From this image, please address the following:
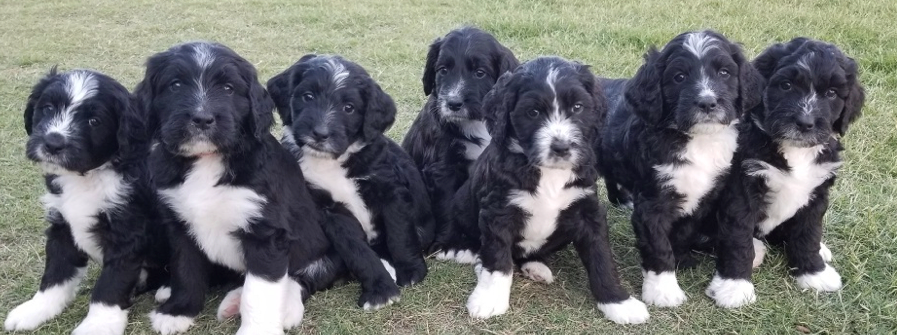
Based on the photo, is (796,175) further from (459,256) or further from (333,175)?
(333,175)

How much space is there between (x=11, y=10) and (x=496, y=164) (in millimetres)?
14896

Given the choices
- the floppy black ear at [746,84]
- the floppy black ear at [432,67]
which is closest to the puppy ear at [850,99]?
the floppy black ear at [746,84]

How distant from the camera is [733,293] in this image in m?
4.71

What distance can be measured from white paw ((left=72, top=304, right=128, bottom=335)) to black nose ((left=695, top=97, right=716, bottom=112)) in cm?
370

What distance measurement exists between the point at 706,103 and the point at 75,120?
363 cm

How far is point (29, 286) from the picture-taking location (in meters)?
5.19

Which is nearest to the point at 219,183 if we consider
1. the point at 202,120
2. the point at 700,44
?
the point at 202,120

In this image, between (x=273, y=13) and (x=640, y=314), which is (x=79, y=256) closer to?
(x=640, y=314)

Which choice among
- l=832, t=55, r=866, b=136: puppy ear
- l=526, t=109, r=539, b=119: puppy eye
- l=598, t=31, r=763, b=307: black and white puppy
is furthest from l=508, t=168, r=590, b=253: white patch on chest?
l=832, t=55, r=866, b=136: puppy ear

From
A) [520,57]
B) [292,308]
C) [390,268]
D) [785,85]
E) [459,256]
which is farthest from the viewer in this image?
[520,57]

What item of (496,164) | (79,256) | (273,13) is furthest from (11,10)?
(496,164)

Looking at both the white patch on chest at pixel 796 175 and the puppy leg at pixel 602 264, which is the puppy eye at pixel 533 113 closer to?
the puppy leg at pixel 602 264

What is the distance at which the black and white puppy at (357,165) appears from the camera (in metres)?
4.75

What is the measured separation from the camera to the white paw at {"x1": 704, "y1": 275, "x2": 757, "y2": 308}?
470 cm
